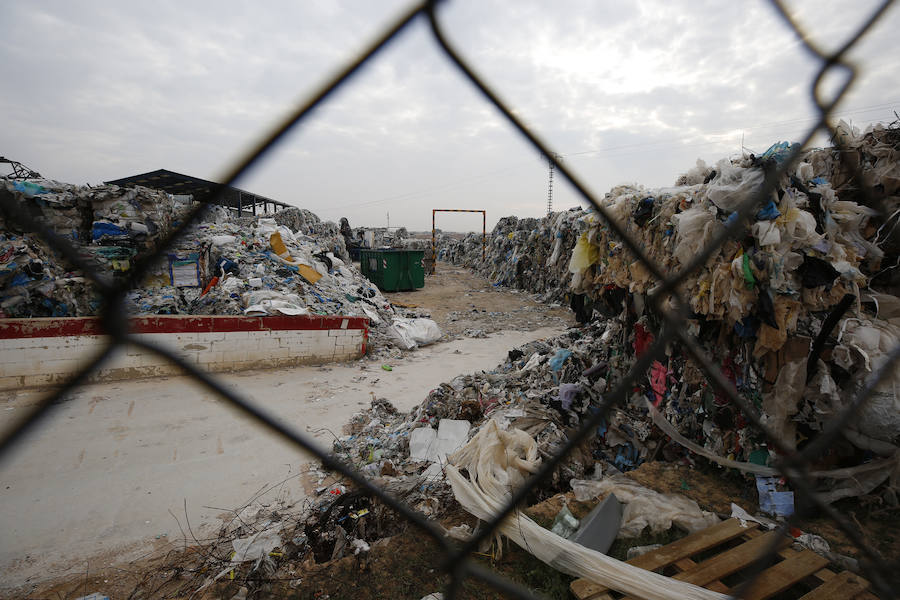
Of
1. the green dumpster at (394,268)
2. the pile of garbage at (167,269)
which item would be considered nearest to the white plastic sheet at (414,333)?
the pile of garbage at (167,269)

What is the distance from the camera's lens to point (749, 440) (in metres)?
2.62

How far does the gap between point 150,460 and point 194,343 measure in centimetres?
227

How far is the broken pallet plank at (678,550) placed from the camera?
5.48ft

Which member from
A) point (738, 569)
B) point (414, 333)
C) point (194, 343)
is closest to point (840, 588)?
point (738, 569)

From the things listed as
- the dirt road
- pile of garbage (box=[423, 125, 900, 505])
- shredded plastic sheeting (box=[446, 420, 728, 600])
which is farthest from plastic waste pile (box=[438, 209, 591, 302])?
shredded plastic sheeting (box=[446, 420, 728, 600])

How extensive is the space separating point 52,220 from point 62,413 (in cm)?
485

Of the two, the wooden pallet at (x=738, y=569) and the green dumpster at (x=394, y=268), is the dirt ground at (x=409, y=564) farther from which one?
the green dumpster at (x=394, y=268)

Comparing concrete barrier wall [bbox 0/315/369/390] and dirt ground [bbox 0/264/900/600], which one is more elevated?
concrete barrier wall [bbox 0/315/369/390]

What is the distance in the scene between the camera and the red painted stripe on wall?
4664mm

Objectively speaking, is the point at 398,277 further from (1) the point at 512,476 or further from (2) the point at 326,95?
(2) the point at 326,95

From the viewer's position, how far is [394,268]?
13.5m

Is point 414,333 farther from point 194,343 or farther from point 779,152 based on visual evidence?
point 779,152

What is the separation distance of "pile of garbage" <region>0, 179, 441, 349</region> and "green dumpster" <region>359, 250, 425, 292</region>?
4.16 meters

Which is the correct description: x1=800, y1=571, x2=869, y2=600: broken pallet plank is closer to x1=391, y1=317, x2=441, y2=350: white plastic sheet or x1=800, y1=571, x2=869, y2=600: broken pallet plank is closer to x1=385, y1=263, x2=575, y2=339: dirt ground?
x1=391, y1=317, x2=441, y2=350: white plastic sheet
